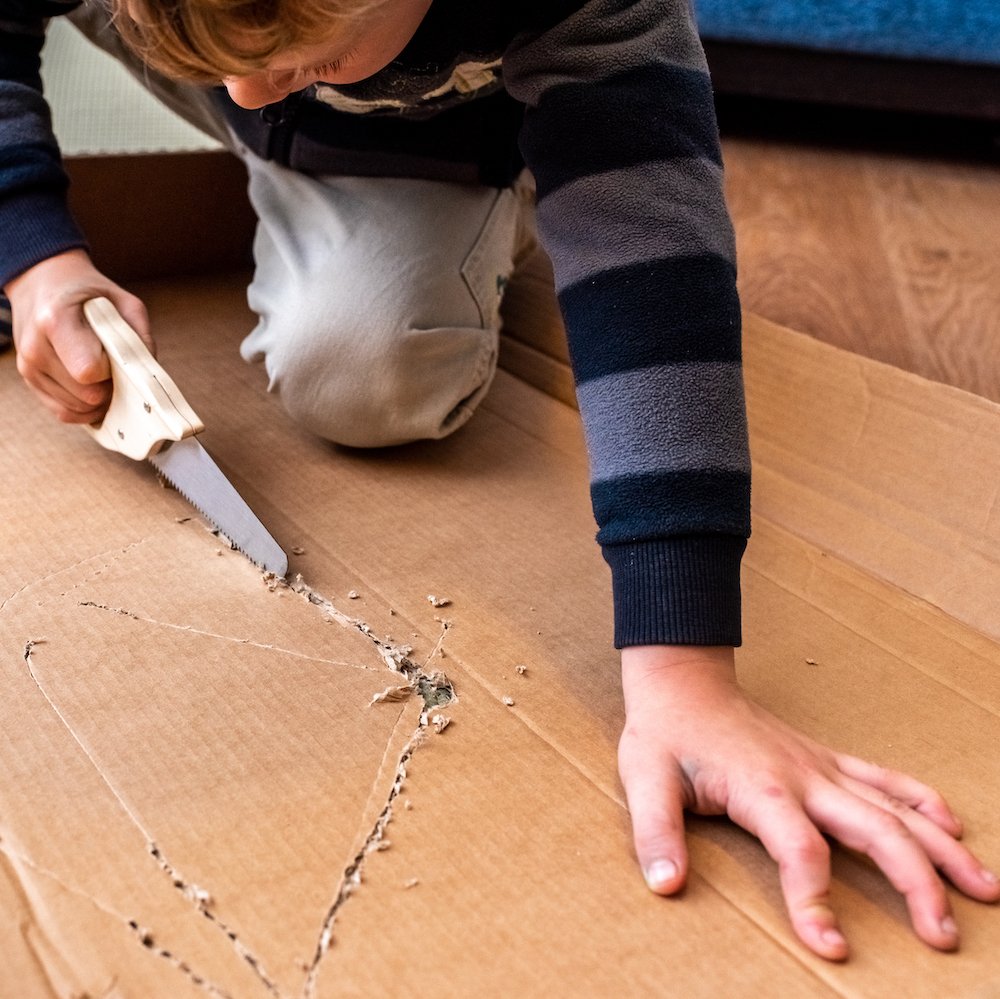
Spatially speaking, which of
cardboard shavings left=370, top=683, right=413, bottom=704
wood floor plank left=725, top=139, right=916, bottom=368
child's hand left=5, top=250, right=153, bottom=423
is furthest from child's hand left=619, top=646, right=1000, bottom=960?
wood floor plank left=725, top=139, right=916, bottom=368

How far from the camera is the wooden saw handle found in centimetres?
63

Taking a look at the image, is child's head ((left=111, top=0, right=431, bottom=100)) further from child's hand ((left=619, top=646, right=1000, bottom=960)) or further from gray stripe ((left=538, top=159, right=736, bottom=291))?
child's hand ((left=619, top=646, right=1000, bottom=960))

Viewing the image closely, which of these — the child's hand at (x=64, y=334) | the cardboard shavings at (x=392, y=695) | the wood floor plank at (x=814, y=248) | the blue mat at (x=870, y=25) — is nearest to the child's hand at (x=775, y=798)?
the cardboard shavings at (x=392, y=695)

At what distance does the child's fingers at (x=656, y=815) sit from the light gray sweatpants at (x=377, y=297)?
0.34m

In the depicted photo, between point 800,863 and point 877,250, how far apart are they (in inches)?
33.1

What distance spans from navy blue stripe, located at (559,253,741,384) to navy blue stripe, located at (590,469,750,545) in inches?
2.2

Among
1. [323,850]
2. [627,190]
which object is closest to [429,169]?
[627,190]

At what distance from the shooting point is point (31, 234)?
0.69 meters

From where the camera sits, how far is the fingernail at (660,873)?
410 millimetres

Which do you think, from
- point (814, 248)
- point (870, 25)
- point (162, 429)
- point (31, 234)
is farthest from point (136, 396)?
point (870, 25)

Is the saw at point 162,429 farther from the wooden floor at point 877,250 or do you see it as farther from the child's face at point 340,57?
the wooden floor at point 877,250

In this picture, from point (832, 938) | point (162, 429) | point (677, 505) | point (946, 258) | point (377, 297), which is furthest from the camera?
point (946, 258)

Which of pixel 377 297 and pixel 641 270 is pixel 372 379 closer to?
pixel 377 297

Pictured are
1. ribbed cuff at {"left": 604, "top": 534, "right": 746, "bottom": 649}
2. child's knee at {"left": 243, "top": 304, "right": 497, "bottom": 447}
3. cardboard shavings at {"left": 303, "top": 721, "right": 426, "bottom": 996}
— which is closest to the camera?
cardboard shavings at {"left": 303, "top": 721, "right": 426, "bottom": 996}
